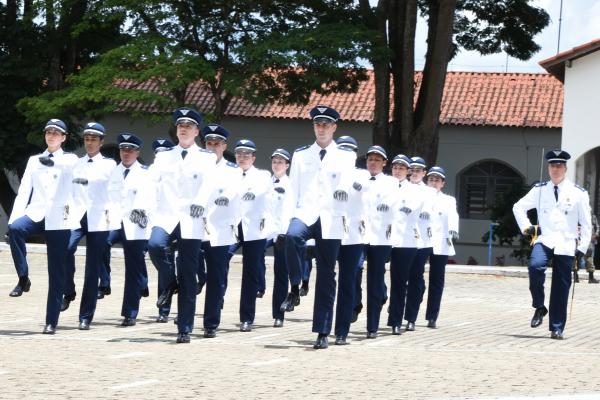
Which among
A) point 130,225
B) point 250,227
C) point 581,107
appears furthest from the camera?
point 581,107

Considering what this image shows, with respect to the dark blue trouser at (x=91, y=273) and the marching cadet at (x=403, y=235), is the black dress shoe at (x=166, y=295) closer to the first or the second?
the dark blue trouser at (x=91, y=273)

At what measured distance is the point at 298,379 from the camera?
1080 cm

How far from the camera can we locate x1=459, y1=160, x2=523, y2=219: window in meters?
50.8

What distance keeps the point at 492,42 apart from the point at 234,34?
6.96 m

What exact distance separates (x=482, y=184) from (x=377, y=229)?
3658 cm

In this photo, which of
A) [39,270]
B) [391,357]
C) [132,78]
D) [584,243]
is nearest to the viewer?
[391,357]

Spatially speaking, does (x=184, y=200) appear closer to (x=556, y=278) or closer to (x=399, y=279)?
(x=399, y=279)

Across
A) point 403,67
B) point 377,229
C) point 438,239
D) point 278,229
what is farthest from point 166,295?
point 403,67

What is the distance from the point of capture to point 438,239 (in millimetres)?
17000

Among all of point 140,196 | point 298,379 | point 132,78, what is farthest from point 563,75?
point 298,379

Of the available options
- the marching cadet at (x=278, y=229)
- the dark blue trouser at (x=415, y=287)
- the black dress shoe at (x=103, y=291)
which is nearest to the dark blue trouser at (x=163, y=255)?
the marching cadet at (x=278, y=229)

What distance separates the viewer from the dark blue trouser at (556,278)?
1592cm

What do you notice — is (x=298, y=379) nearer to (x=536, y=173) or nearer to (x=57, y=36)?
(x=57, y=36)

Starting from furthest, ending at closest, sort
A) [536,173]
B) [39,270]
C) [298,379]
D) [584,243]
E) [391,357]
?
[536,173], [39,270], [584,243], [391,357], [298,379]
